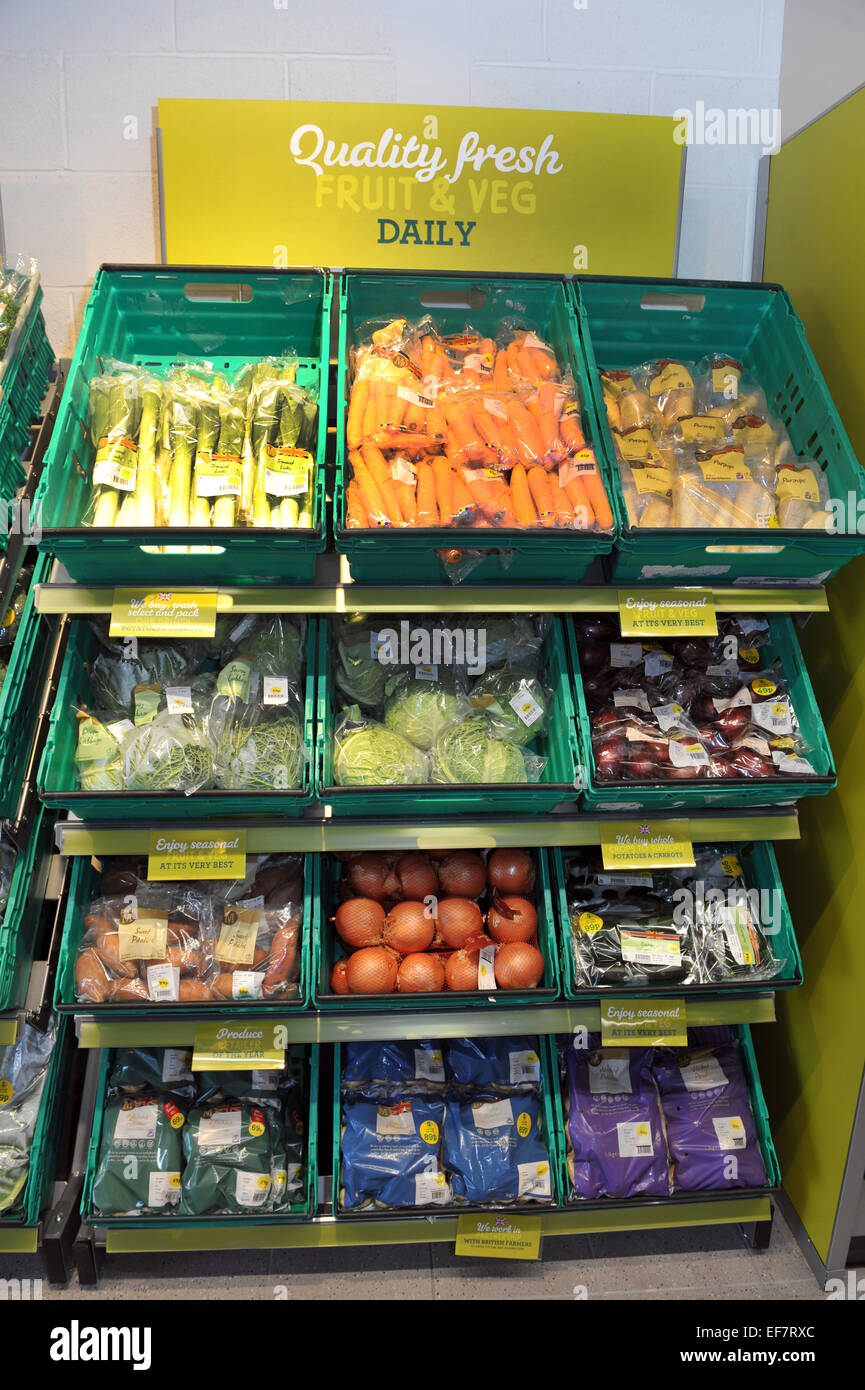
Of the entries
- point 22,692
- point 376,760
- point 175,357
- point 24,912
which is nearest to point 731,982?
point 376,760

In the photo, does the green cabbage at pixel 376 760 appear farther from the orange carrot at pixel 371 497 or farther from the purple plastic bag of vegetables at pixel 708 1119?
the purple plastic bag of vegetables at pixel 708 1119

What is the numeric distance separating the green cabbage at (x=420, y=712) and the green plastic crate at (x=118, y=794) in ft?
0.68

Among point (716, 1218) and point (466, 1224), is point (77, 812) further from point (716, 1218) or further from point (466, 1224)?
point (716, 1218)

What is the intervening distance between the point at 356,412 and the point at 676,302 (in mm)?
945

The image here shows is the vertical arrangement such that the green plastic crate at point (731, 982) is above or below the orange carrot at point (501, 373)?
below

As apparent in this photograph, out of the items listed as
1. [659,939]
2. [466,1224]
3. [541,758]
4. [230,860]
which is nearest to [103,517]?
[230,860]

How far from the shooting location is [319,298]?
2.20 metres

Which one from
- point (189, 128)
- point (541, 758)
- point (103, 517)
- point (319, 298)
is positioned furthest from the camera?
point (189, 128)

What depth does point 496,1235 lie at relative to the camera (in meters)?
2.13

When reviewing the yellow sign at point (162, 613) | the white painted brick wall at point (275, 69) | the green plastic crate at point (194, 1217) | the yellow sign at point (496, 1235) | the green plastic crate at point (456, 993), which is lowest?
the yellow sign at point (496, 1235)

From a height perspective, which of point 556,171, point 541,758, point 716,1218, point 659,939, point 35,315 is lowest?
point 716,1218

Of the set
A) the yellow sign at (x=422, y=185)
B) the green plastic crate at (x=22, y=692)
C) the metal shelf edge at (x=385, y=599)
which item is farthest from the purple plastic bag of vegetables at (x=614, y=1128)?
the yellow sign at (x=422, y=185)

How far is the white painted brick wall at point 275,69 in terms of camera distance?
2.38 metres
